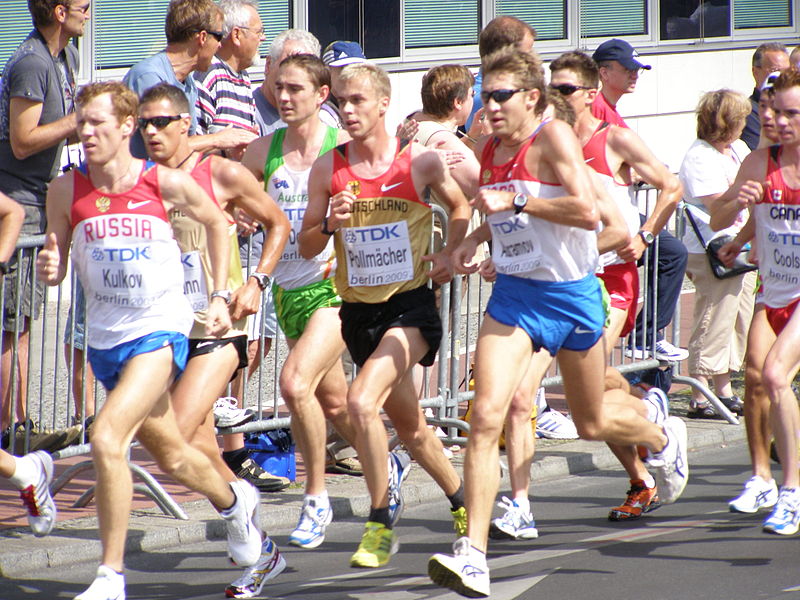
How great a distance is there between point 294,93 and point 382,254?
1.02m

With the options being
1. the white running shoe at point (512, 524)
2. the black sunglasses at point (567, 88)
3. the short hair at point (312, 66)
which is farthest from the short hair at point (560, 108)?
the white running shoe at point (512, 524)

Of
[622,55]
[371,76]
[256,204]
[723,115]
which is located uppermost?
[622,55]

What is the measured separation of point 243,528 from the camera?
5.68m

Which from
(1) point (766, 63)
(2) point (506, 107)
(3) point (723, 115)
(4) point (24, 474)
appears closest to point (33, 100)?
(4) point (24, 474)

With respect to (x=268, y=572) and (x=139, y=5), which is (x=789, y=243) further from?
(x=139, y=5)

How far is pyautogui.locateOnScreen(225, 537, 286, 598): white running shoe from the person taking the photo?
5582mm

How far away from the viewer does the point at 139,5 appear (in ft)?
43.5

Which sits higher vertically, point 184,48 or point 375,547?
point 184,48

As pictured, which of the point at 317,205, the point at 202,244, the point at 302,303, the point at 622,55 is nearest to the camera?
the point at 202,244

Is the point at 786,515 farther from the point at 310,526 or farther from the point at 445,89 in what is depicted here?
the point at 445,89

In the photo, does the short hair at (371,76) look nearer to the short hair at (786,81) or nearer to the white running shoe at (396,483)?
the white running shoe at (396,483)

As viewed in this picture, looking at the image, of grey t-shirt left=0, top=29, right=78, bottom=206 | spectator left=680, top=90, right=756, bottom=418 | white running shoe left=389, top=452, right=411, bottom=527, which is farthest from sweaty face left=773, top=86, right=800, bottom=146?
grey t-shirt left=0, top=29, right=78, bottom=206

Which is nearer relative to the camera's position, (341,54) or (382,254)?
(382,254)

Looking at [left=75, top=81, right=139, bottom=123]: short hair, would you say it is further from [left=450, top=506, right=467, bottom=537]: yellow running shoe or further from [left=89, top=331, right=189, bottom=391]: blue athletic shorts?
[left=450, top=506, right=467, bottom=537]: yellow running shoe
